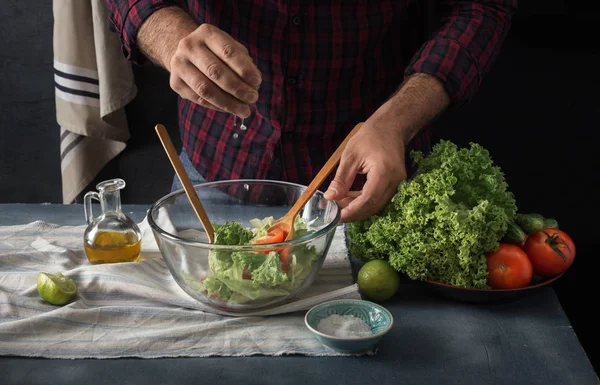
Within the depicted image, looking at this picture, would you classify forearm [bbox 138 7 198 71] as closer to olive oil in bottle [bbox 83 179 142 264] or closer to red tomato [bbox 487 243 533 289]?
olive oil in bottle [bbox 83 179 142 264]

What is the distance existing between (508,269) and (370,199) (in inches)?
10.3

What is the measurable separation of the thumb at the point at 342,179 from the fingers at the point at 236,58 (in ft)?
0.74

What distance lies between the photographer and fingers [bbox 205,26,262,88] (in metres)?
1.18

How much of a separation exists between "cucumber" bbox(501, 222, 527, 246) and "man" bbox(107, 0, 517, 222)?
34 cm

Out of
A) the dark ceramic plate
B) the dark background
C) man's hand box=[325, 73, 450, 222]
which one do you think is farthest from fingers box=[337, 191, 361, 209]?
the dark background

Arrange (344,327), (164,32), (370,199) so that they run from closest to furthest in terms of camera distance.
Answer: (344,327) → (370,199) → (164,32)

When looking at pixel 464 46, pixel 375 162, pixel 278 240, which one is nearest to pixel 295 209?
pixel 278 240

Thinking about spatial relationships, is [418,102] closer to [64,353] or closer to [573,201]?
[64,353]

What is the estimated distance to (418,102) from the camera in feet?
5.19

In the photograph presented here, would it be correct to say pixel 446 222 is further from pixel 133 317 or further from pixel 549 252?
pixel 133 317

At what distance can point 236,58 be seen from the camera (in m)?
1.18

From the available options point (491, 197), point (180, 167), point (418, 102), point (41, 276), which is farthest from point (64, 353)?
point (418, 102)

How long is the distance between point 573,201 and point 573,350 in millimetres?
1470

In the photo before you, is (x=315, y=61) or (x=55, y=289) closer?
(x=55, y=289)
